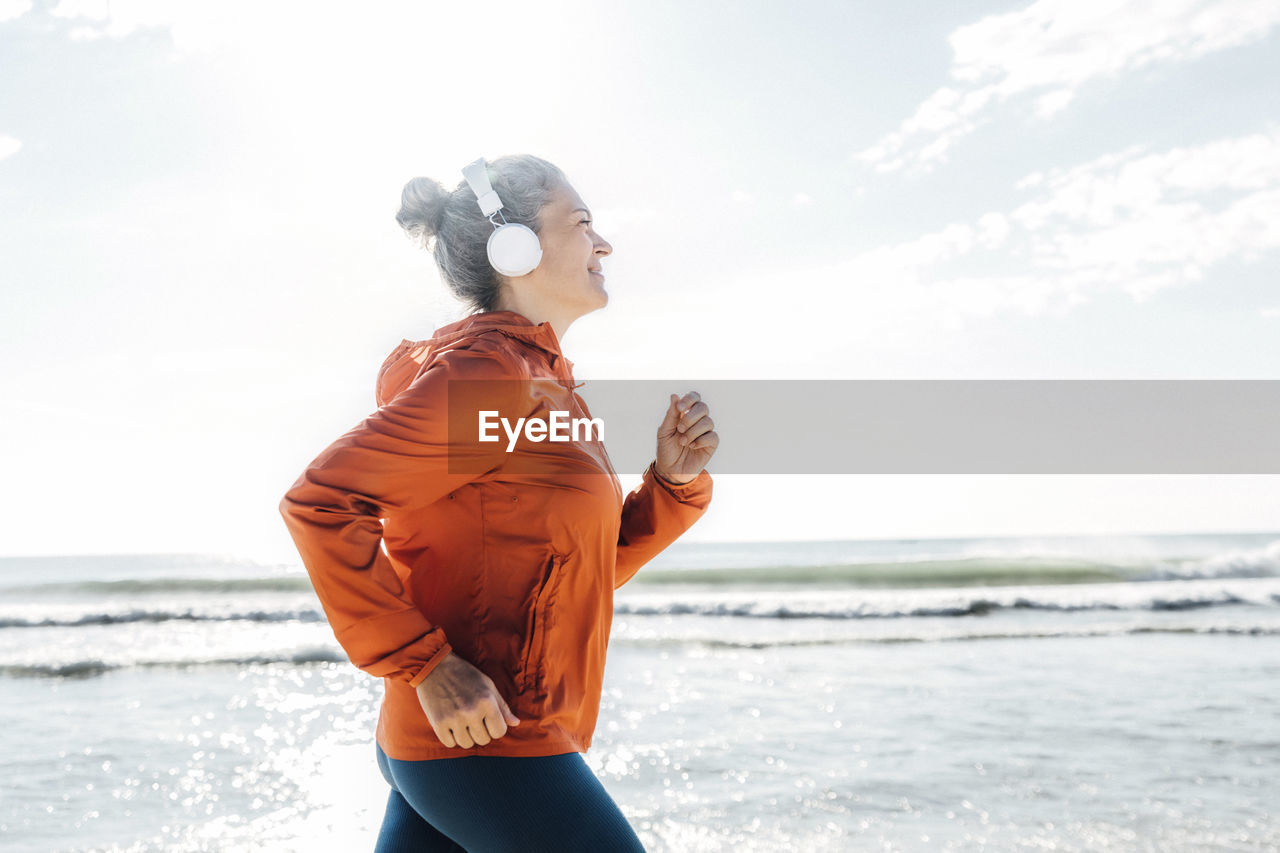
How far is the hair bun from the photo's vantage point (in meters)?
1.58

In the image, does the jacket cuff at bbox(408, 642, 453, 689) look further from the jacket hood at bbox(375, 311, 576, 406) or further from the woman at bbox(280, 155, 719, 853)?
the jacket hood at bbox(375, 311, 576, 406)

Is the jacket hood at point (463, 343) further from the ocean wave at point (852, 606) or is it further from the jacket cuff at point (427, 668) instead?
the ocean wave at point (852, 606)

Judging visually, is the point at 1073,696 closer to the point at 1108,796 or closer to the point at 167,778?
the point at 1108,796

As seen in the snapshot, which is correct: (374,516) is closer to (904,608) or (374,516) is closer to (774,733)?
(774,733)

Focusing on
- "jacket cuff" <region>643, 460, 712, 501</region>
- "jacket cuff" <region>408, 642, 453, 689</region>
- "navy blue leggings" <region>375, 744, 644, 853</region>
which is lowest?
"navy blue leggings" <region>375, 744, 644, 853</region>

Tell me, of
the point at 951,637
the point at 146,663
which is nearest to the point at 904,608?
the point at 951,637

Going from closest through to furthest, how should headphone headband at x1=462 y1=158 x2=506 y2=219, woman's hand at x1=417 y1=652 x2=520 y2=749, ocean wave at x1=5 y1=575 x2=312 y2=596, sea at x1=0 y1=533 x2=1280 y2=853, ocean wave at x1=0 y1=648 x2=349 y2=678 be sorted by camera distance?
woman's hand at x1=417 y1=652 x2=520 y2=749 → headphone headband at x1=462 y1=158 x2=506 y2=219 → sea at x1=0 y1=533 x2=1280 y2=853 → ocean wave at x1=0 y1=648 x2=349 y2=678 → ocean wave at x1=5 y1=575 x2=312 y2=596

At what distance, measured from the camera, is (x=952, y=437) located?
1777cm

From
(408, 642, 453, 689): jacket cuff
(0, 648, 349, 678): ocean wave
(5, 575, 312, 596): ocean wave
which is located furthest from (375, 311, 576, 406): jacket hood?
(5, 575, 312, 596): ocean wave

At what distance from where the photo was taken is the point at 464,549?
1250mm

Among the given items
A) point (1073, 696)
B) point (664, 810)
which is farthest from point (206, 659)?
point (1073, 696)

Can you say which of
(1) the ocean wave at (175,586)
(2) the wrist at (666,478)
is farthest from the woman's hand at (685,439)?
(1) the ocean wave at (175,586)

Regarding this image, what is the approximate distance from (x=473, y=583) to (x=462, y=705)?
16 centimetres

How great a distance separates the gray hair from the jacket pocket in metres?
0.52
